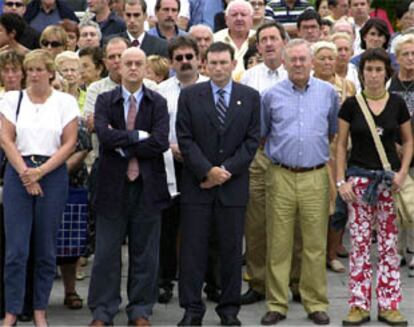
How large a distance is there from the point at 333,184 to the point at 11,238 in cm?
270

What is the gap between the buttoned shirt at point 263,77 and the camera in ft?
36.6

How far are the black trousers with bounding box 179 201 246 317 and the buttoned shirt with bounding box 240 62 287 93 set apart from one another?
1.47m

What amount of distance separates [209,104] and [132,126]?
0.65 m

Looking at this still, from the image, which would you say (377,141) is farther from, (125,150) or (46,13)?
(46,13)

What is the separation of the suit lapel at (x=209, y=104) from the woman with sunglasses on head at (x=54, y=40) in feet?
10.6

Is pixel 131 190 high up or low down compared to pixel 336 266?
up

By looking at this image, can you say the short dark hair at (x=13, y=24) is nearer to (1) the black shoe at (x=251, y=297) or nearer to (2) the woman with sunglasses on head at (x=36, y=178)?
(2) the woman with sunglasses on head at (x=36, y=178)

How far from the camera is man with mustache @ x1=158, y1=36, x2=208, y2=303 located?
10742 millimetres

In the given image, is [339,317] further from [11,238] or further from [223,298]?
[11,238]

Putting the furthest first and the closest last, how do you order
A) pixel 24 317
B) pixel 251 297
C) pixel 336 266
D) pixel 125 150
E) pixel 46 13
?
pixel 46 13
pixel 336 266
pixel 251 297
pixel 24 317
pixel 125 150

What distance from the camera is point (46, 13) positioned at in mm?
15562

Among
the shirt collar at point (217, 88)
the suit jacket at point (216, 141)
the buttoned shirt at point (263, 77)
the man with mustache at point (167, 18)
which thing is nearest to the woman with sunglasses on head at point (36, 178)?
the suit jacket at point (216, 141)

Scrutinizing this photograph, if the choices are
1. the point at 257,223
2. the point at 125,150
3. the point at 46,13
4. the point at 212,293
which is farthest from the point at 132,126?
the point at 46,13

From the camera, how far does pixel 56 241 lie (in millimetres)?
10172
